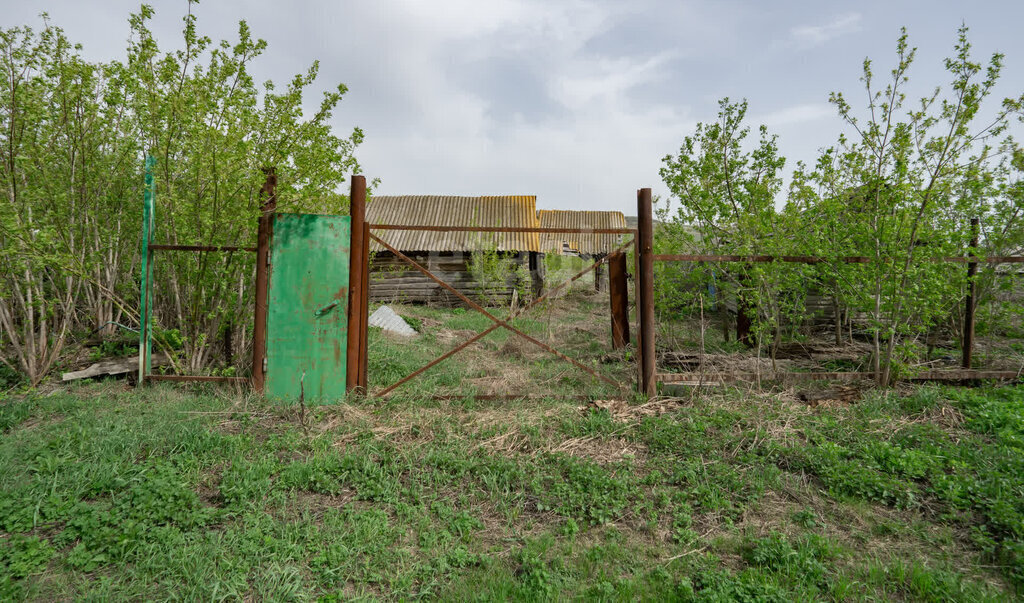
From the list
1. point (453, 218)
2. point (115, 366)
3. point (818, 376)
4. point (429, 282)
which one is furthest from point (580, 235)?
point (115, 366)

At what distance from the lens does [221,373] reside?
18.5ft

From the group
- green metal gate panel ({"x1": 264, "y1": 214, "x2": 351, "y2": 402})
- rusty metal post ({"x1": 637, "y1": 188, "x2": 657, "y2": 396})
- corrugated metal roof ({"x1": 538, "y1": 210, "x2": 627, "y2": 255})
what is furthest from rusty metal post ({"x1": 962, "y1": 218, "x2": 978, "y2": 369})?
corrugated metal roof ({"x1": 538, "y1": 210, "x2": 627, "y2": 255})

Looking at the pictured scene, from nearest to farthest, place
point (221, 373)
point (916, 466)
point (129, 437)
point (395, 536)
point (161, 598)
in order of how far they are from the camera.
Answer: point (161, 598) < point (395, 536) < point (916, 466) < point (129, 437) < point (221, 373)

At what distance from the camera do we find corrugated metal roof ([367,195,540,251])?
655 inches

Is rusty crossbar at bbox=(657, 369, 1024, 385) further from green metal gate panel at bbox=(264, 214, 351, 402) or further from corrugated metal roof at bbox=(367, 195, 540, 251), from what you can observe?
corrugated metal roof at bbox=(367, 195, 540, 251)

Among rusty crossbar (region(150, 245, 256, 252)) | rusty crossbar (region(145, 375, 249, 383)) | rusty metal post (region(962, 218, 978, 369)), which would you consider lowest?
rusty crossbar (region(145, 375, 249, 383))

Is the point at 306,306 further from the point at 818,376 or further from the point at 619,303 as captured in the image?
the point at 818,376

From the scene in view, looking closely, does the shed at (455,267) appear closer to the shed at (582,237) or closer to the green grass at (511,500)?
the shed at (582,237)

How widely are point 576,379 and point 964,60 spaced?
204 inches

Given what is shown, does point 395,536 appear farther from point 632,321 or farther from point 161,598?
point 632,321

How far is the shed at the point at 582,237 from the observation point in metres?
19.0

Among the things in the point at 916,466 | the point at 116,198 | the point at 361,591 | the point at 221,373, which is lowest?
the point at 361,591

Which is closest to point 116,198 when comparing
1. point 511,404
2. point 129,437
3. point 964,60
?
point 129,437

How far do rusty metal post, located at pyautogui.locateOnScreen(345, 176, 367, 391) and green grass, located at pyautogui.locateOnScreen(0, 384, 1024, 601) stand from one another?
47cm
